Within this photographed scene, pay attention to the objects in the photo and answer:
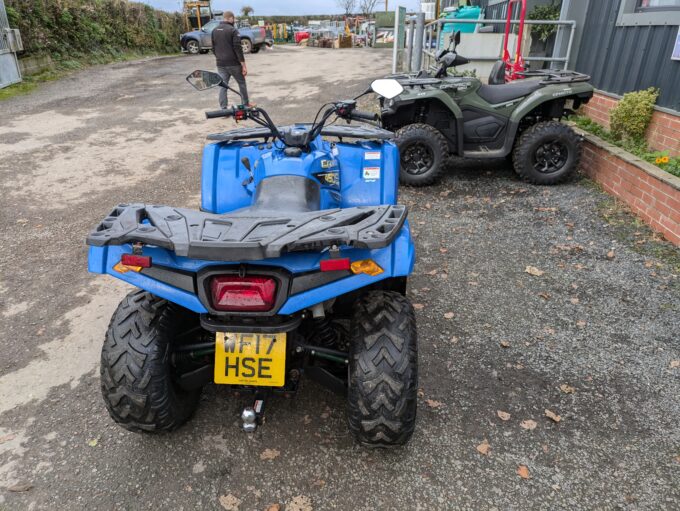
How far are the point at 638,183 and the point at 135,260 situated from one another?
492cm

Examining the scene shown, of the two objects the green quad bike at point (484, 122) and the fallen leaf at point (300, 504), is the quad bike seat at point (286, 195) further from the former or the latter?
the green quad bike at point (484, 122)

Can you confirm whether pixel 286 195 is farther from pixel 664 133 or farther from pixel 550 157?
pixel 664 133

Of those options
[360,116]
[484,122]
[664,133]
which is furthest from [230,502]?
[664,133]

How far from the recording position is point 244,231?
1.88 metres

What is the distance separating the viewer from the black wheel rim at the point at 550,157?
19.1 feet

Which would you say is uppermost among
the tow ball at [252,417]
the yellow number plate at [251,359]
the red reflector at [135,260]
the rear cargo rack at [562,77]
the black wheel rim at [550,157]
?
the rear cargo rack at [562,77]

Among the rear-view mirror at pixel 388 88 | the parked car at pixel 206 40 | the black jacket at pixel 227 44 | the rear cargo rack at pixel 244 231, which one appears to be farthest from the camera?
the parked car at pixel 206 40

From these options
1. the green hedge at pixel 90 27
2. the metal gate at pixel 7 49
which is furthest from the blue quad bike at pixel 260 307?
the green hedge at pixel 90 27

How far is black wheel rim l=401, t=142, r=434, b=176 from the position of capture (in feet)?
18.9

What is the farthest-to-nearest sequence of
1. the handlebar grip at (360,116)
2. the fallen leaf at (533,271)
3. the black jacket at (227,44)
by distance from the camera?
the black jacket at (227,44) → the fallen leaf at (533,271) → the handlebar grip at (360,116)

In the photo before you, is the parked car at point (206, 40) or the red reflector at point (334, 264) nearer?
the red reflector at point (334, 264)

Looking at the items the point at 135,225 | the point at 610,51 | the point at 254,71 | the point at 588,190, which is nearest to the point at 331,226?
the point at 135,225

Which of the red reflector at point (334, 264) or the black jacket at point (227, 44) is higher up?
the black jacket at point (227, 44)

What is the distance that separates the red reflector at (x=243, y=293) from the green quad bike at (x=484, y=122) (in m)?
4.12
